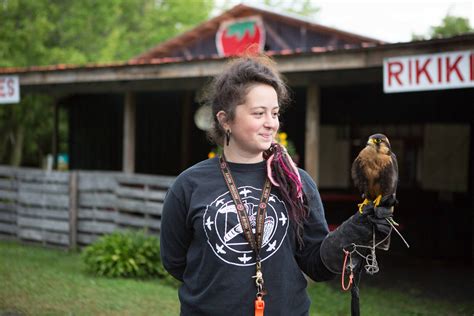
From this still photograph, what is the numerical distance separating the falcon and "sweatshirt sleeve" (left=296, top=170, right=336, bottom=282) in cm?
20

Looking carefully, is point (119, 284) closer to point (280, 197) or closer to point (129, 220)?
point (129, 220)

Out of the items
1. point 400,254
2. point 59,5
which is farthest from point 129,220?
point 59,5

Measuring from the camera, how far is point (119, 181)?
29.3ft

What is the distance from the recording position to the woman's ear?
234 cm

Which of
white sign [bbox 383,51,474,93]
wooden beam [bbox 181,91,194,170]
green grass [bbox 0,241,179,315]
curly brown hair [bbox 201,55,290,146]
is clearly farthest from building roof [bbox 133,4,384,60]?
curly brown hair [bbox 201,55,290,146]

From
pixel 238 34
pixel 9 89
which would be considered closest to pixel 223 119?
pixel 9 89

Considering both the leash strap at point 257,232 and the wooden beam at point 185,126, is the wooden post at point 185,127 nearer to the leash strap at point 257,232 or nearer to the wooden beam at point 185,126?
the wooden beam at point 185,126

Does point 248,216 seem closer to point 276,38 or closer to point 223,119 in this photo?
point 223,119

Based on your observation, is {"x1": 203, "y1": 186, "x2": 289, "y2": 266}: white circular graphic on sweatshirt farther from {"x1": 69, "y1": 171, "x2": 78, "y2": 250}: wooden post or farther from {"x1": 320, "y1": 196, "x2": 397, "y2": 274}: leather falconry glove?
{"x1": 69, "y1": 171, "x2": 78, "y2": 250}: wooden post

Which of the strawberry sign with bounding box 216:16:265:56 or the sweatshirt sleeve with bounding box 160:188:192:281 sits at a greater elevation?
the strawberry sign with bounding box 216:16:265:56

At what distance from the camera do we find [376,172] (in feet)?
6.62

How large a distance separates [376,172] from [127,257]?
575 cm

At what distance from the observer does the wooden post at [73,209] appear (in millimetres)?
9172

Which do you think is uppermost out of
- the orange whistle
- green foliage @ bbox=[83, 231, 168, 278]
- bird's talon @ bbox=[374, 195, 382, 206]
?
bird's talon @ bbox=[374, 195, 382, 206]
